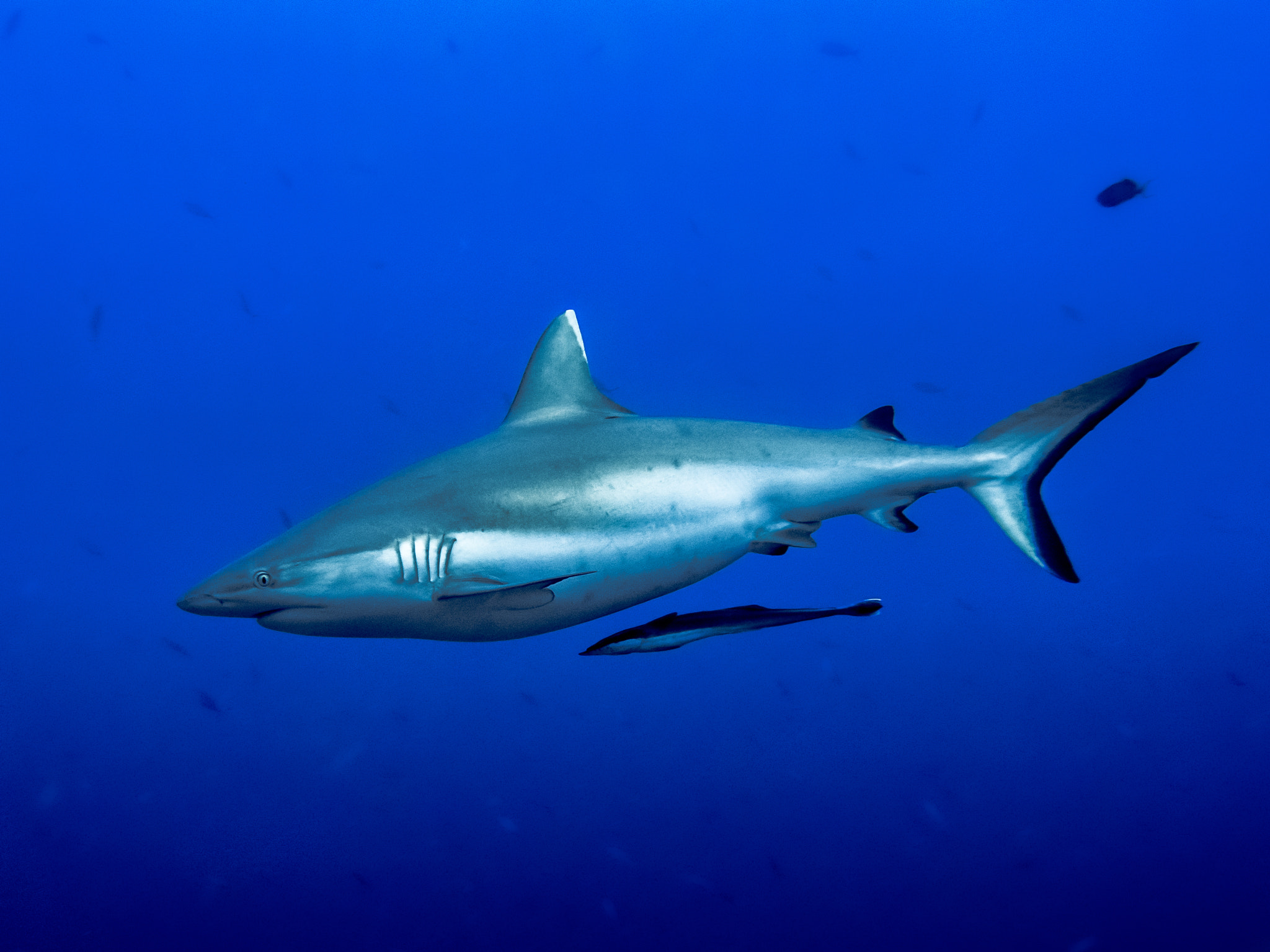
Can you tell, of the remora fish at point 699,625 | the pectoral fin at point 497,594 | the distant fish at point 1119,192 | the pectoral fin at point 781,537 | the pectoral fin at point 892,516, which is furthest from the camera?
the distant fish at point 1119,192

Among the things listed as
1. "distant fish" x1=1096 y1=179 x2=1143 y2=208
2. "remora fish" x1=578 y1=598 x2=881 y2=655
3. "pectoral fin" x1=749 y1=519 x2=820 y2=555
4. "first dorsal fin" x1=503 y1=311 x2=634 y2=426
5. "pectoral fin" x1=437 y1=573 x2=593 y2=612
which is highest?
"distant fish" x1=1096 y1=179 x2=1143 y2=208

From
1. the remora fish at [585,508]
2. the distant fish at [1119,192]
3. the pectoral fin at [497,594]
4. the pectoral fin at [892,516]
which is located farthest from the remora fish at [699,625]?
the distant fish at [1119,192]

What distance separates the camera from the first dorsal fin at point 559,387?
6.44 feet

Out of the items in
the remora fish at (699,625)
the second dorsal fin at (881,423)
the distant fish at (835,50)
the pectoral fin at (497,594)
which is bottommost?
the remora fish at (699,625)

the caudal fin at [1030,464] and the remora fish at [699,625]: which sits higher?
the caudal fin at [1030,464]

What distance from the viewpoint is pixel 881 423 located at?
6.63 feet

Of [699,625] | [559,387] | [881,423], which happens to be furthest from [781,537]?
[559,387]

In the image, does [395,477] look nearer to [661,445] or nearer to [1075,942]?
[661,445]

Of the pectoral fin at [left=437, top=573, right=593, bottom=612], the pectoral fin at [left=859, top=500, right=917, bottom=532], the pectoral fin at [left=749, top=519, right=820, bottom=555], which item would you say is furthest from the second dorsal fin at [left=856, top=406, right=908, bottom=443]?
the pectoral fin at [left=437, top=573, right=593, bottom=612]

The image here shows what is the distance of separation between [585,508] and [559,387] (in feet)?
1.65

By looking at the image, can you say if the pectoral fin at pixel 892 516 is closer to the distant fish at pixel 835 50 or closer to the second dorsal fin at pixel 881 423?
the second dorsal fin at pixel 881 423

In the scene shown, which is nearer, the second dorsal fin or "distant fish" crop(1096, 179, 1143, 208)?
the second dorsal fin

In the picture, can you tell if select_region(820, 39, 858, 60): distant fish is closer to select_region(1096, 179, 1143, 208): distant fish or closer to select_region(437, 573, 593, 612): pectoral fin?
select_region(1096, 179, 1143, 208): distant fish

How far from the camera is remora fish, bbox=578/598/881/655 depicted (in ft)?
5.41
